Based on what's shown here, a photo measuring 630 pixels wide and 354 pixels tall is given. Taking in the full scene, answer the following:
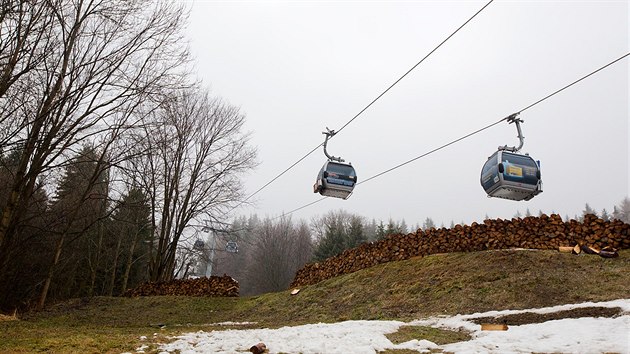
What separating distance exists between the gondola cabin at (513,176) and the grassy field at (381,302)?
167cm

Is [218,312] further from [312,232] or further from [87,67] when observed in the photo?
[312,232]

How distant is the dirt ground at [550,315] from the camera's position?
586cm

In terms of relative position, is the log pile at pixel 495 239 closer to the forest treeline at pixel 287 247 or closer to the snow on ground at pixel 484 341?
the snow on ground at pixel 484 341

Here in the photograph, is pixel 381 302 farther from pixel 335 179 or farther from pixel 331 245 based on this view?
pixel 331 245

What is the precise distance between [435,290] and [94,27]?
1078 centimetres

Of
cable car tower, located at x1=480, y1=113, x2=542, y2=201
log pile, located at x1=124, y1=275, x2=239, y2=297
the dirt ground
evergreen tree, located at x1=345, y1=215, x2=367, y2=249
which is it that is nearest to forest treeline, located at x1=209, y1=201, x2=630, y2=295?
evergreen tree, located at x1=345, y1=215, x2=367, y2=249

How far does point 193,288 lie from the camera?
1912 cm

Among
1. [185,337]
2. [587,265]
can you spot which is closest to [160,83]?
[185,337]

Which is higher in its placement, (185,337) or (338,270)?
(338,270)

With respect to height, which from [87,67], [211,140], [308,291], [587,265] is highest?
[211,140]

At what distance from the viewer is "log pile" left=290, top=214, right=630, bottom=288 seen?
10586 millimetres

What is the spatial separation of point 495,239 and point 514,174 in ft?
8.49

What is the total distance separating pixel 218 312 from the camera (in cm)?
1519

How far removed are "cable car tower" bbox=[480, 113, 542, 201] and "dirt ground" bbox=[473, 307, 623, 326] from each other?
439 centimetres
